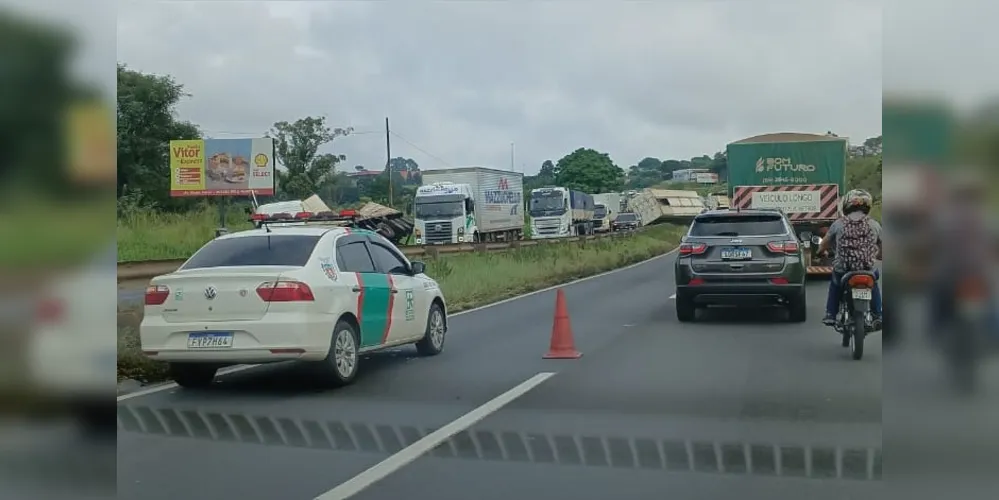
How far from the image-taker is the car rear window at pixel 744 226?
14.1m

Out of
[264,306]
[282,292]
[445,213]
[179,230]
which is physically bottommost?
Answer: [264,306]

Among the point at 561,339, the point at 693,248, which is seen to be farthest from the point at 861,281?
the point at 693,248

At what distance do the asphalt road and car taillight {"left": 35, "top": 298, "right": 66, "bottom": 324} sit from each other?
2.18m

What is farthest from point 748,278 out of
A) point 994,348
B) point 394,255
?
point 994,348

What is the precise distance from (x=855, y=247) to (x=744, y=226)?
4.60m

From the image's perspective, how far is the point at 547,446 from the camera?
679 cm

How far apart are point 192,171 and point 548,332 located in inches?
211

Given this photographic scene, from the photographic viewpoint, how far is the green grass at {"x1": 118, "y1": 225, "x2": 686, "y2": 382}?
10125 mm

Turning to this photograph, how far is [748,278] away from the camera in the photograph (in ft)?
45.7

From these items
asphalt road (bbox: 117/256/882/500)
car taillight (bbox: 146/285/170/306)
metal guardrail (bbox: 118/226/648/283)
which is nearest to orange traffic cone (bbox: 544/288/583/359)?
asphalt road (bbox: 117/256/882/500)

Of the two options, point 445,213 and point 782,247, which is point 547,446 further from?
point 445,213

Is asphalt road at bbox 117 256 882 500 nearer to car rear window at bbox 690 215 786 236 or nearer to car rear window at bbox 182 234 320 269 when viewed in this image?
car rear window at bbox 182 234 320 269

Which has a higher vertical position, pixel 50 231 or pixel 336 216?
pixel 336 216

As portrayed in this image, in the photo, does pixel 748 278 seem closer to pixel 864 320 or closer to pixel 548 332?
pixel 548 332
